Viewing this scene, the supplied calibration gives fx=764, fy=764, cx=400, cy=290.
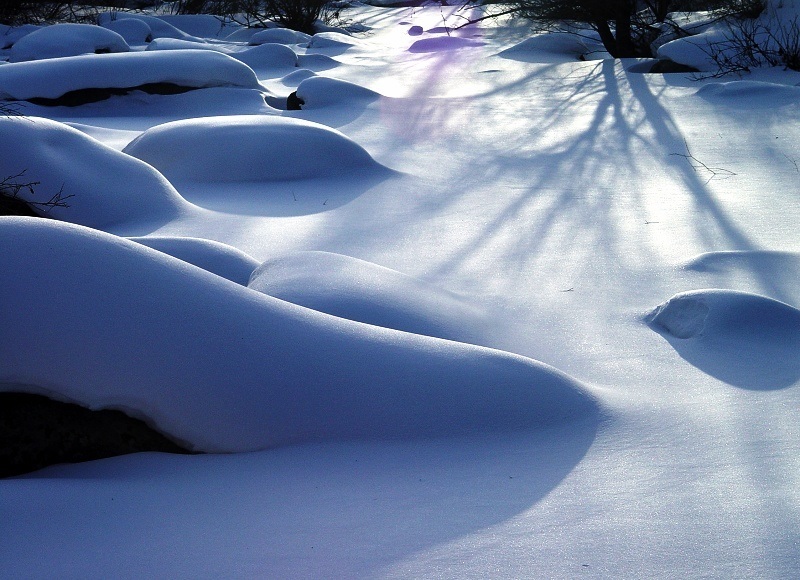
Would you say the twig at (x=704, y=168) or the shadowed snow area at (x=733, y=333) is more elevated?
the shadowed snow area at (x=733, y=333)

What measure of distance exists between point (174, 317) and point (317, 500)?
1.50ft

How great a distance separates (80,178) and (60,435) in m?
2.04

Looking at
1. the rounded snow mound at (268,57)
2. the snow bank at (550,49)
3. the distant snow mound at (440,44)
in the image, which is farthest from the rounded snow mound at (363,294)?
the distant snow mound at (440,44)

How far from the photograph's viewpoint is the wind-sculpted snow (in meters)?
1.39

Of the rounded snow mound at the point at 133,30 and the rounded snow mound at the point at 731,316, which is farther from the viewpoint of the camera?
the rounded snow mound at the point at 133,30

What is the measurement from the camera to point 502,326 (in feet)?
7.13

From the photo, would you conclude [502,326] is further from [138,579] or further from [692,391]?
[138,579]

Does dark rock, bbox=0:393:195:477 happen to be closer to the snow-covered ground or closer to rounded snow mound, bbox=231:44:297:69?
the snow-covered ground

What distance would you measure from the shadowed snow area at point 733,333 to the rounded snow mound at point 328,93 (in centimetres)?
412

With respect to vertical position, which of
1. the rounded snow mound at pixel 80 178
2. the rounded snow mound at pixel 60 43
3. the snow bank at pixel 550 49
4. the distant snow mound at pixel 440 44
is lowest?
the distant snow mound at pixel 440 44

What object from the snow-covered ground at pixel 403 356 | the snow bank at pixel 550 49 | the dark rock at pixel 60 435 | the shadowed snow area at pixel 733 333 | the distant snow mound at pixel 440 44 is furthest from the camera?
the distant snow mound at pixel 440 44

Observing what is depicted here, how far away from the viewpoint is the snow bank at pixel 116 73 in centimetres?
555

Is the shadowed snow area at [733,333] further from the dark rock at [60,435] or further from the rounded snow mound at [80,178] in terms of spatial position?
the rounded snow mound at [80,178]

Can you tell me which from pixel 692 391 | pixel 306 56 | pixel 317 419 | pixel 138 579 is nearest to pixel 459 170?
pixel 692 391
